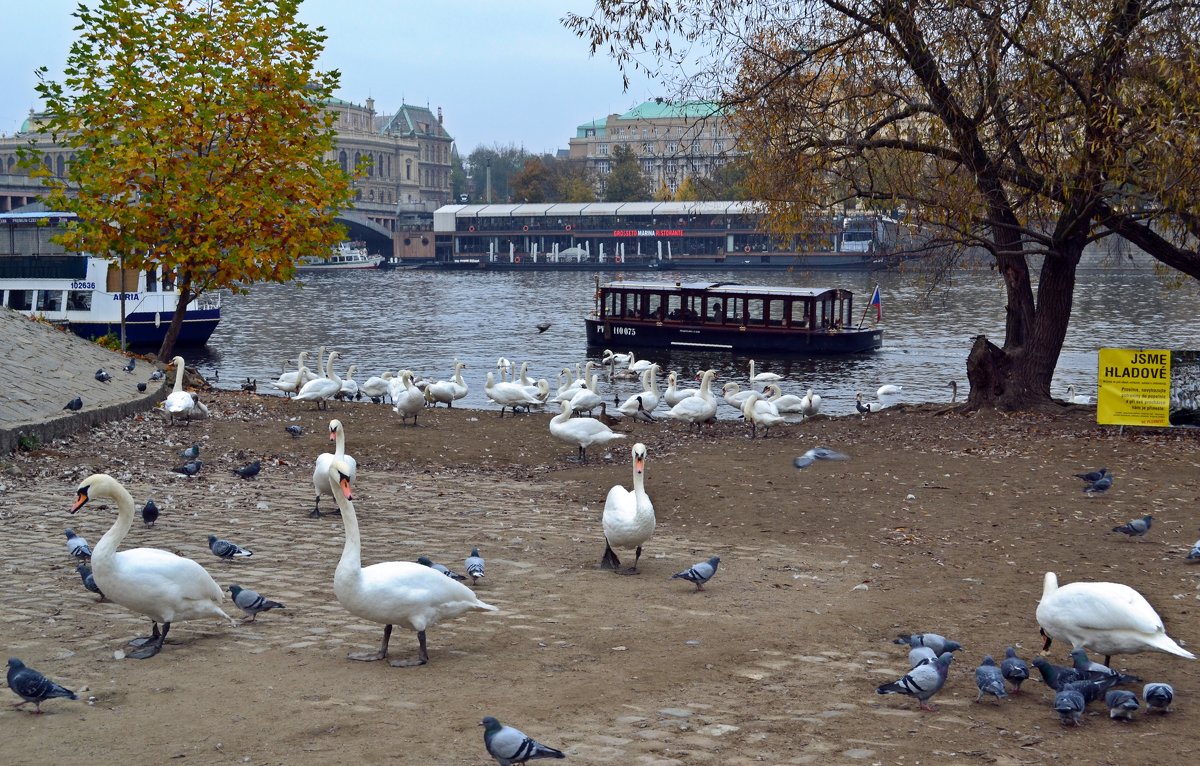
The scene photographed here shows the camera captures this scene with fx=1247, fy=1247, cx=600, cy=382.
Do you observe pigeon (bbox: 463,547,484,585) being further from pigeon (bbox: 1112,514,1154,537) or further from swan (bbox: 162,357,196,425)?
swan (bbox: 162,357,196,425)

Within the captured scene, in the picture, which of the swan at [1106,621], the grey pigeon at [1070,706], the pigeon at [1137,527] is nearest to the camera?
the grey pigeon at [1070,706]

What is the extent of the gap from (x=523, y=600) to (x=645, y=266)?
337 ft

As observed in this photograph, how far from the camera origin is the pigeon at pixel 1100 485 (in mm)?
12352

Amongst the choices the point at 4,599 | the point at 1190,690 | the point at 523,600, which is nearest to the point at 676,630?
the point at 523,600

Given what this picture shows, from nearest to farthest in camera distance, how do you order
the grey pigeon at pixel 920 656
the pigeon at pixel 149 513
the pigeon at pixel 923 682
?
1. the pigeon at pixel 923 682
2. the grey pigeon at pixel 920 656
3. the pigeon at pixel 149 513

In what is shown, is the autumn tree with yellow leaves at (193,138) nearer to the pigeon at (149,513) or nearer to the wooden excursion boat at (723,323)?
the pigeon at (149,513)

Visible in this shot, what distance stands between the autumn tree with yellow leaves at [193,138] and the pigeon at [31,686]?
17.0m

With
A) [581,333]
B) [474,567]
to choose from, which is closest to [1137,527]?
[474,567]

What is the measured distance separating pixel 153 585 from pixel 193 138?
1714 cm

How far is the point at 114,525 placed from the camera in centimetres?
727

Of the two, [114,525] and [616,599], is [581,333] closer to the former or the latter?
[616,599]

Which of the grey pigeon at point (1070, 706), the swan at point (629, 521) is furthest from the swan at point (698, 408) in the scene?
the grey pigeon at point (1070, 706)

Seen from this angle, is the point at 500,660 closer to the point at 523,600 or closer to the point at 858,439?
the point at 523,600

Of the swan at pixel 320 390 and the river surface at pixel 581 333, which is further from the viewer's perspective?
the river surface at pixel 581 333
